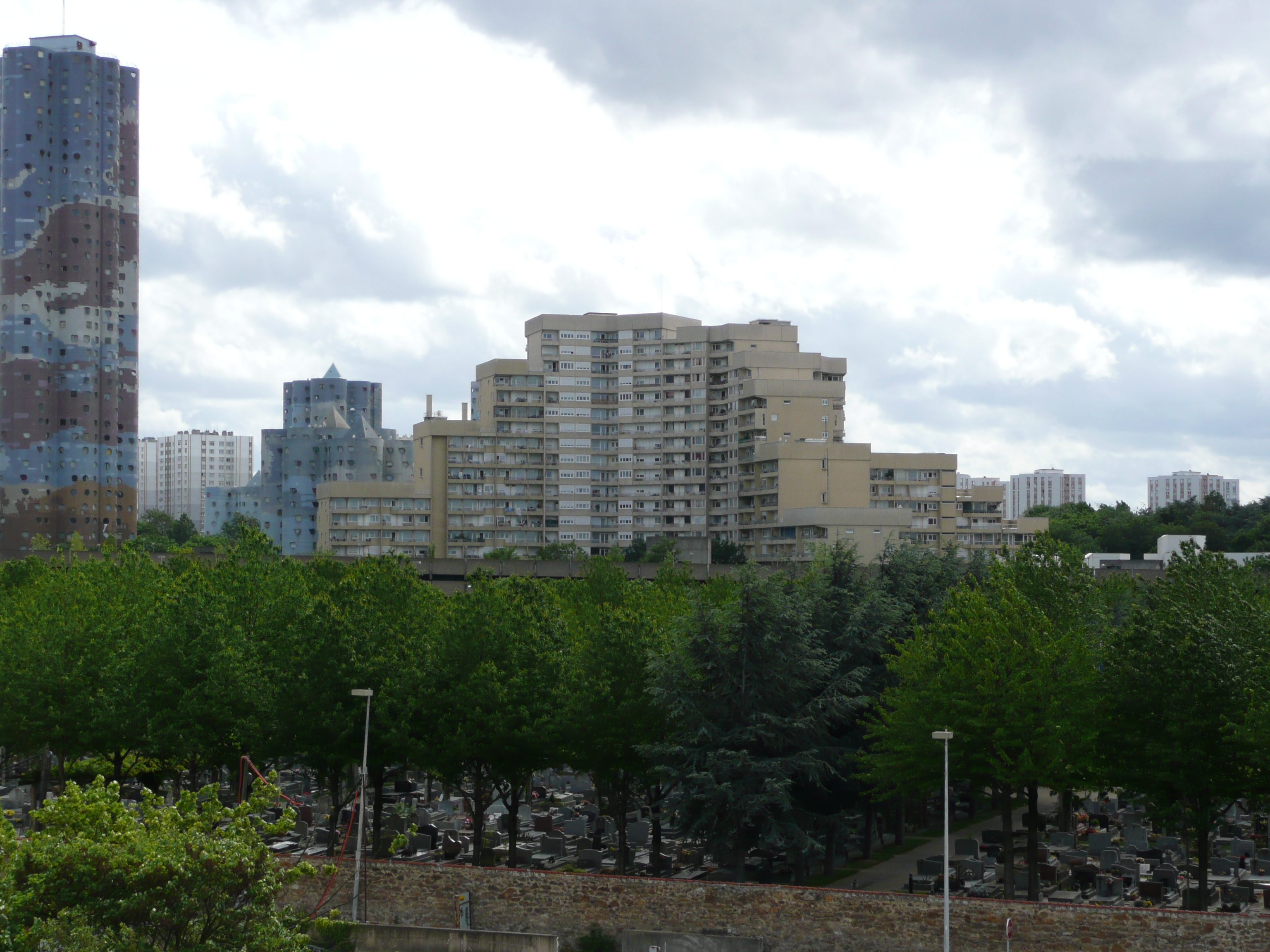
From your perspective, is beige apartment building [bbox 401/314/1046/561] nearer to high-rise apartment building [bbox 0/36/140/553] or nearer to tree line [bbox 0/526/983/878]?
high-rise apartment building [bbox 0/36/140/553]

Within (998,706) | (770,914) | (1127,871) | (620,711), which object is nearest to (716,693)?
(620,711)

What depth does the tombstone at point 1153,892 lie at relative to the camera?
34844 millimetres

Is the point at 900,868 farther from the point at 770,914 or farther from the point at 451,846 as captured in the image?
the point at 451,846

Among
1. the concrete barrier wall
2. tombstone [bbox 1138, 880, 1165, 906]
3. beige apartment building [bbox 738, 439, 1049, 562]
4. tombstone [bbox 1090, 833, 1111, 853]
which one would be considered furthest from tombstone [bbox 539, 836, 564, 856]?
beige apartment building [bbox 738, 439, 1049, 562]

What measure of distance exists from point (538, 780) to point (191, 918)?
121ft

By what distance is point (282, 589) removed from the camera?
49000mm

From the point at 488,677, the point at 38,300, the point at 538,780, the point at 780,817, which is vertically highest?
the point at 38,300

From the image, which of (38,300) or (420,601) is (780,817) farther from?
(38,300)

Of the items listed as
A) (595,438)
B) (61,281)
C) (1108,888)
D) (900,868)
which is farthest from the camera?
(595,438)

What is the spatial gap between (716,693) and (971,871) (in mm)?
9799

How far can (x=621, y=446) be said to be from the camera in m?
149

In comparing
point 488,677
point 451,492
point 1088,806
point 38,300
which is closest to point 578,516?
point 451,492

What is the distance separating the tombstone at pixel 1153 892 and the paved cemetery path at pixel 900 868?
653 centimetres

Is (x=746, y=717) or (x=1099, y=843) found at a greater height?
(x=746, y=717)
